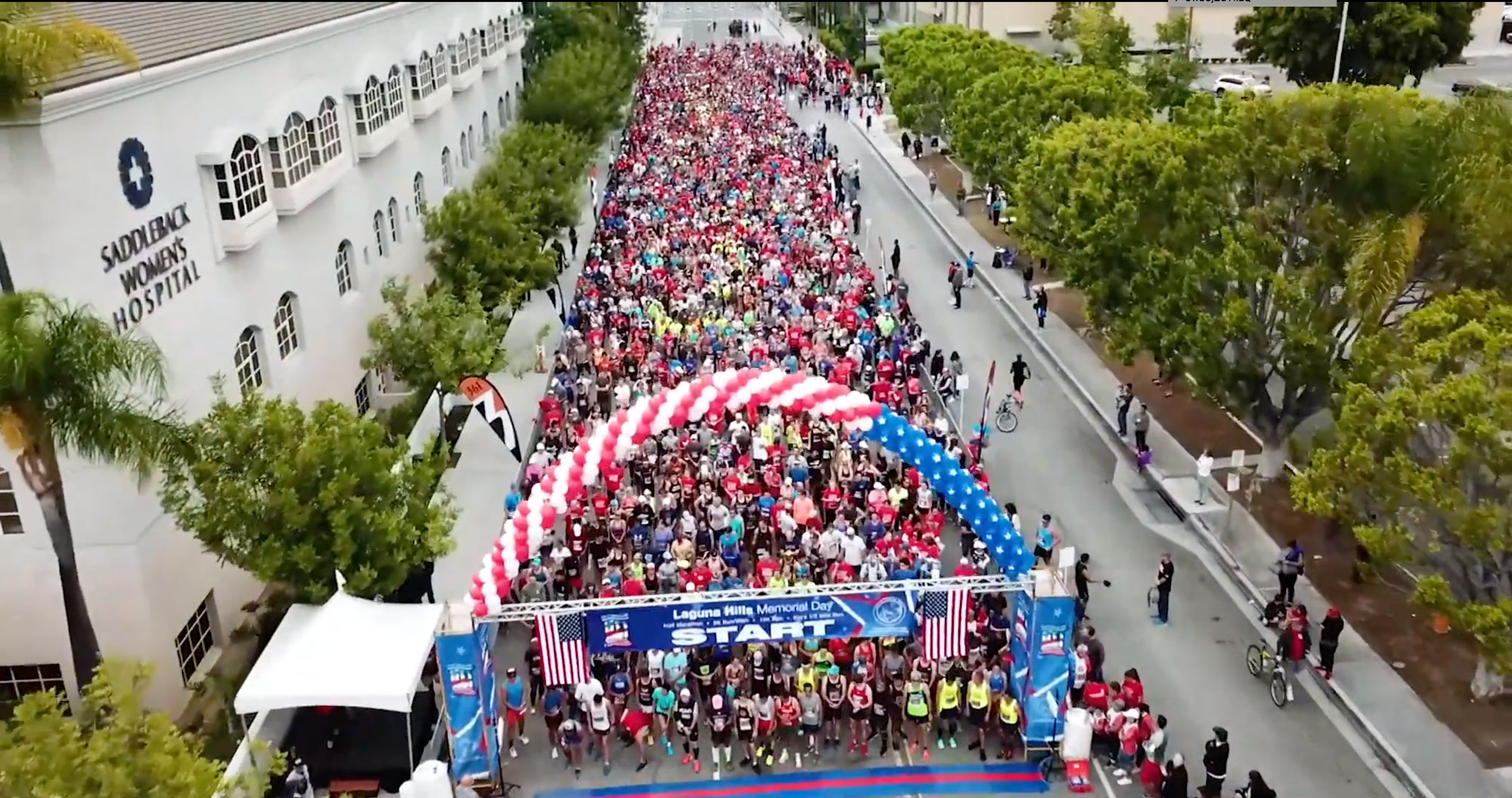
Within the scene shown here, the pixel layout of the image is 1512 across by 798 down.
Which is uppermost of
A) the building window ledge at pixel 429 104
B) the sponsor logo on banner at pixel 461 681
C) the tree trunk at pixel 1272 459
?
the building window ledge at pixel 429 104

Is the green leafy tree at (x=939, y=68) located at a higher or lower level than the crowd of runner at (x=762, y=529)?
higher

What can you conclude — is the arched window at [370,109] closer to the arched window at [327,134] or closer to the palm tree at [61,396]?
the arched window at [327,134]

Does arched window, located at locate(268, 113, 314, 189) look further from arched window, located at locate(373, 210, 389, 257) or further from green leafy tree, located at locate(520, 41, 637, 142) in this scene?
green leafy tree, located at locate(520, 41, 637, 142)

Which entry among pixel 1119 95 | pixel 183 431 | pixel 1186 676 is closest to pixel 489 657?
pixel 183 431

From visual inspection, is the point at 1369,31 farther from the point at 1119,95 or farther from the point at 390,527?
the point at 390,527

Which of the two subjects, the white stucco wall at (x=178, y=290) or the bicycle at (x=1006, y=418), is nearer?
the white stucco wall at (x=178, y=290)

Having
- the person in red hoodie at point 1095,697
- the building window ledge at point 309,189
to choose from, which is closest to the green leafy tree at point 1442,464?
the person in red hoodie at point 1095,697
